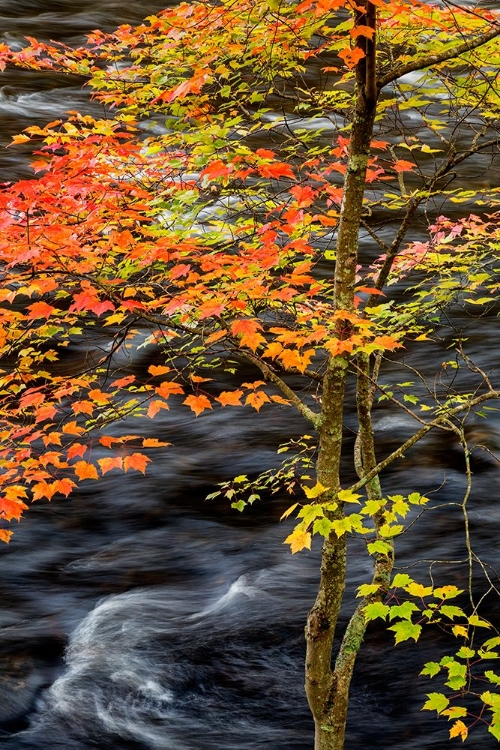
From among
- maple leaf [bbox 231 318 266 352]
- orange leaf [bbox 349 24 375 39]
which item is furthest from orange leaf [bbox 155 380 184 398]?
orange leaf [bbox 349 24 375 39]

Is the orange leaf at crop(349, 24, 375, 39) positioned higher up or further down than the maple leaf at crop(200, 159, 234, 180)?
higher up

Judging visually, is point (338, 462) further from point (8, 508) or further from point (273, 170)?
point (8, 508)

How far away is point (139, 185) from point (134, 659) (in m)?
3.58

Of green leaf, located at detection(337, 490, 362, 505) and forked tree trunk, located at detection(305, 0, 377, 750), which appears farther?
forked tree trunk, located at detection(305, 0, 377, 750)

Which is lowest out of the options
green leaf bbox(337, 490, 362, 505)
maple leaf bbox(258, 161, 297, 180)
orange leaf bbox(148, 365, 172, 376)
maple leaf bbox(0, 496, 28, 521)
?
maple leaf bbox(0, 496, 28, 521)

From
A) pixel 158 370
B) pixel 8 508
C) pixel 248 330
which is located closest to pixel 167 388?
pixel 158 370

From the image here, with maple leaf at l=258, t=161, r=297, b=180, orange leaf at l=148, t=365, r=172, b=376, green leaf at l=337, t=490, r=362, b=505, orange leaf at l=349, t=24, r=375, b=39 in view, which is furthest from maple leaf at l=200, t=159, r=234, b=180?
green leaf at l=337, t=490, r=362, b=505

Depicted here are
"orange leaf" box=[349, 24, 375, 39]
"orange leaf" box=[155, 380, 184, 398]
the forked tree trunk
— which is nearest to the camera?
"orange leaf" box=[349, 24, 375, 39]

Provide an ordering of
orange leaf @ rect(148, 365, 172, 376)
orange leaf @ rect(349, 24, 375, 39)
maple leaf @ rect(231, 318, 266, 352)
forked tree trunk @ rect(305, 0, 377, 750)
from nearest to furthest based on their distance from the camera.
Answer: orange leaf @ rect(349, 24, 375, 39)
maple leaf @ rect(231, 318, 266, 352)
forked tree trunk @ rect(305, 0, 377, 750)
orange leaf @ rect(148, 365, 172, 376)

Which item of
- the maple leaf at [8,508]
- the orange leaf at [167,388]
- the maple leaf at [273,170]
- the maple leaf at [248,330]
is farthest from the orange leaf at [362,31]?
the maple leaf at [8,508]

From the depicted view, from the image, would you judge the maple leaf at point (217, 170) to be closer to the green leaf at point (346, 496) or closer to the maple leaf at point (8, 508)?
the green leaf at point (346, 496)

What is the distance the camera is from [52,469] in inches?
319

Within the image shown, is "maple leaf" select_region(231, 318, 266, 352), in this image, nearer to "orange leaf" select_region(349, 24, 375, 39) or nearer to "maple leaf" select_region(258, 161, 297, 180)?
"maple leaf" select_region(258, 161, 297, 180)

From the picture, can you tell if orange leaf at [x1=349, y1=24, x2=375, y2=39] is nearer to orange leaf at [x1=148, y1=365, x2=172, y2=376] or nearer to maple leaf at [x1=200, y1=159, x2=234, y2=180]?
maple leaf at [x1=200, y1=159, x2=234, y2=180]
